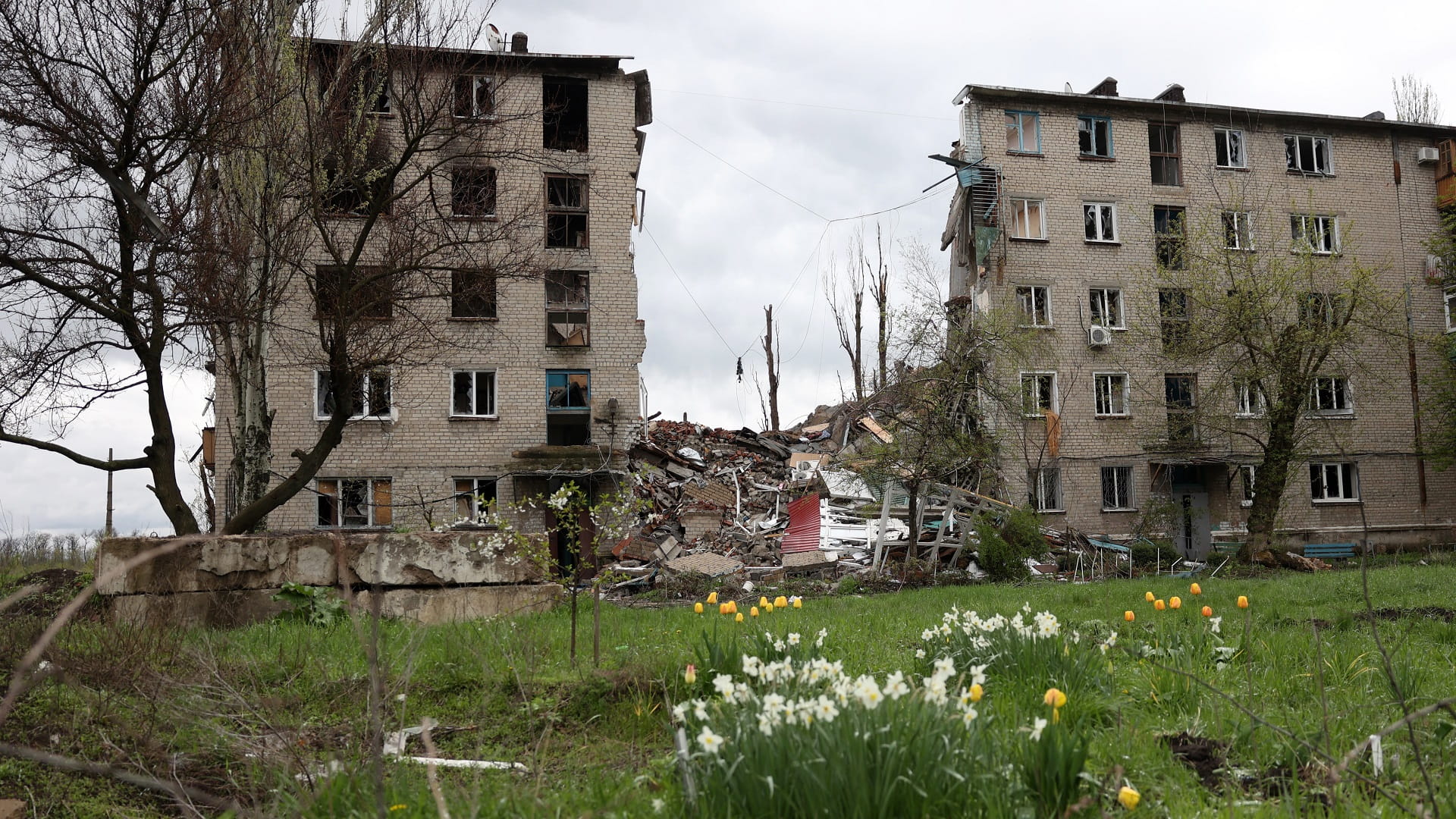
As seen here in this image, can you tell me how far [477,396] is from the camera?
25.7 meters

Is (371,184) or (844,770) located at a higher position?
(371,184)

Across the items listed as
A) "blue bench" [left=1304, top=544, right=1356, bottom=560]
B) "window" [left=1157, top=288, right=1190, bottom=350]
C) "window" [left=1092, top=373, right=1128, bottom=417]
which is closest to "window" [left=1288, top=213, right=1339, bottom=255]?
"window" [left=1157, top=288, right=1190, bottom=350]

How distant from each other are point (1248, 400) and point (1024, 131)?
10.1 meters

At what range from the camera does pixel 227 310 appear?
12156 millimetres

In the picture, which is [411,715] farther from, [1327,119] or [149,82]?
[1327,119]

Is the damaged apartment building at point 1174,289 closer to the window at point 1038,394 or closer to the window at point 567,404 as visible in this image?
the window at point 1038,394

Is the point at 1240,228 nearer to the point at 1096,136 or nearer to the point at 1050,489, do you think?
the point at 1096,136

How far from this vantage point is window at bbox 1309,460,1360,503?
29.5 meters

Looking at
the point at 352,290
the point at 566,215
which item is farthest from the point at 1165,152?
the point at 352,290

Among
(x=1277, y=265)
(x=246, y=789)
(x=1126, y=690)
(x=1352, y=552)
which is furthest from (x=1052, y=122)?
(x=246, y=789)

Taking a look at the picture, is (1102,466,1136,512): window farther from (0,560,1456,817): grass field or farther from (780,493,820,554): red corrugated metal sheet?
(0,560,1456,817): grass field

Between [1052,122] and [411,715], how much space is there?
28284 millimetres

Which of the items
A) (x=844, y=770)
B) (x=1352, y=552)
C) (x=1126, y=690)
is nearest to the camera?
(x=844, y=770)

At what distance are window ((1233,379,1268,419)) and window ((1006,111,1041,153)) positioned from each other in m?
9.19
